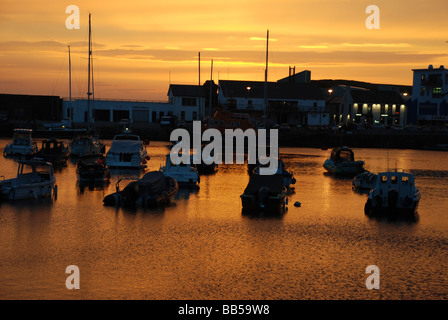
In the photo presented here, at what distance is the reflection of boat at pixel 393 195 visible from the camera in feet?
108

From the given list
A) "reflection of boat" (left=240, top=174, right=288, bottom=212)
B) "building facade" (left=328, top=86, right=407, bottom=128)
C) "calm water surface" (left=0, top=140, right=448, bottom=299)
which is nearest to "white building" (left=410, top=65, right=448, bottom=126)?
"building facade" (left=328, top=86, right=407, bottom=128)

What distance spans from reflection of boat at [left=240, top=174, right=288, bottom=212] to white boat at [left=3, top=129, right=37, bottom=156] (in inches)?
1508

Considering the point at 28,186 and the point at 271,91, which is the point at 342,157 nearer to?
the point at 28,186

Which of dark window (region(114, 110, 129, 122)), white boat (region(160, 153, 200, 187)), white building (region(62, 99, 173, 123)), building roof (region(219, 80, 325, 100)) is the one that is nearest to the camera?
white boat (region(160, 153, 200, 187))

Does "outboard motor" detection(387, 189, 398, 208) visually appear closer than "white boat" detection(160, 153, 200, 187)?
Result: Yes

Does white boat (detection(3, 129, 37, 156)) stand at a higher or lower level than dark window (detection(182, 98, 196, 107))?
lower

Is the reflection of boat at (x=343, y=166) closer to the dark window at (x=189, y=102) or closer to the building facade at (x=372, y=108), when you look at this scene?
the dark window at (x=189, y=102)

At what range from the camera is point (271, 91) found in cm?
11381

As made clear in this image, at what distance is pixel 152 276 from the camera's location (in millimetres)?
20875

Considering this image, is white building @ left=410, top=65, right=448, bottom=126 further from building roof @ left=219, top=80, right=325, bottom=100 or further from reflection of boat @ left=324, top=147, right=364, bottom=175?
reflection of boat @ left=324, top=147, right=364, bottom=175

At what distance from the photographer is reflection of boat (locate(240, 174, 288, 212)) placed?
33.5 m

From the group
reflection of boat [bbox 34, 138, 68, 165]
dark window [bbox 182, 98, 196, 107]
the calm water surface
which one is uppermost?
dark window [bbox 182, 98, 196, 107]

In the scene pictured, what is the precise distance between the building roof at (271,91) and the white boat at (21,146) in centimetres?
5194

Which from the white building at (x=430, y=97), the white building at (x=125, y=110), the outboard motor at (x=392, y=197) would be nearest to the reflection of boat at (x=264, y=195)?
the outboard motor at (x=392, y=197)
